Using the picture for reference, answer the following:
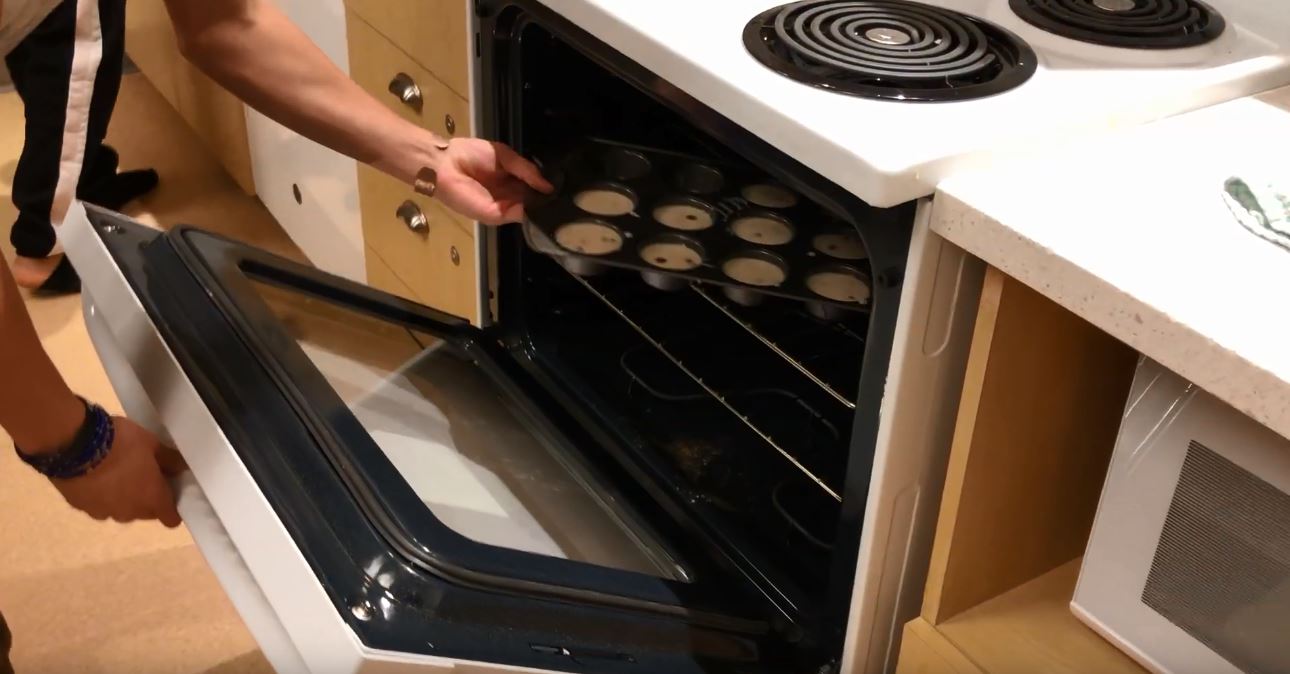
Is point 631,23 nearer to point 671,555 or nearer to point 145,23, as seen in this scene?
point 671,555

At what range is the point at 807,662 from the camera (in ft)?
2.98

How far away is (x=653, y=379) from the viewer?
47.8 inches

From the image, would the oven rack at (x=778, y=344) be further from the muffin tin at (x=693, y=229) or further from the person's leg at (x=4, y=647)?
the person's leg at (x=4, y=647)

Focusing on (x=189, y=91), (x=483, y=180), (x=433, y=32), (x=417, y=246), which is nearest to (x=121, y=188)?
(x=189, y=91)

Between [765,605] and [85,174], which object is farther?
[85,174]

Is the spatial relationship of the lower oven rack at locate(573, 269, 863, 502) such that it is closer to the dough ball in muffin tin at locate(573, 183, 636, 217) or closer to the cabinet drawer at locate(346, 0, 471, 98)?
the dough ball in muffin tin at locate(573, 183, 636, 217)

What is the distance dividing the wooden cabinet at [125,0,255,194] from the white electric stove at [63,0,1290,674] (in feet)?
4.44

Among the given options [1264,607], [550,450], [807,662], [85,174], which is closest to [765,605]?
[807,662]

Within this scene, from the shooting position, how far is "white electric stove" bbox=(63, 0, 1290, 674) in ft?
2.47

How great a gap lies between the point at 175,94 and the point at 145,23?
172 millimetres

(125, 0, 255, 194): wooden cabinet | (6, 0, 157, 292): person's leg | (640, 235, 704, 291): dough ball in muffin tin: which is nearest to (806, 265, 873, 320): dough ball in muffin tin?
(640, 235, 704, 291): dough ball in muffin tin

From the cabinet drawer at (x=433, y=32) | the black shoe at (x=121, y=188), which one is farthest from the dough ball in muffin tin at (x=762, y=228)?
the black shoe at (x=121, y=188)

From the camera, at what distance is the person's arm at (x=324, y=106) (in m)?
1.11

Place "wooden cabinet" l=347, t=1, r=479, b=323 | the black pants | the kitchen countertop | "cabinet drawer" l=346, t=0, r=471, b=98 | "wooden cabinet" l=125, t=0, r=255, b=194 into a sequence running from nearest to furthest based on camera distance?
the kitchen countertop
"cabinet drawer" l=346, t=0, r=471, b=98
"wooden cabinet" l=347, t=1, r=479, b=323
the black pants
"wooden cabinet" l=125, t=0, r=255, b=194
